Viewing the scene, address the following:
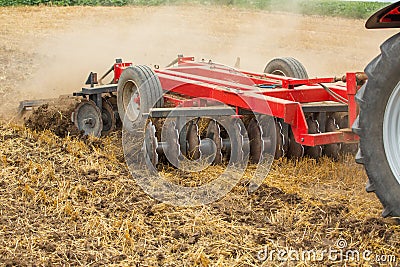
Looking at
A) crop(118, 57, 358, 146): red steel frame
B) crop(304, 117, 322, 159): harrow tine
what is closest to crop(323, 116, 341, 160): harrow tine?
crop(304, 117, 322, 159): harrow tine

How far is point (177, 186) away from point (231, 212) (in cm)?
82

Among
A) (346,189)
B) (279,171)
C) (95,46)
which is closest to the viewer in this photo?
(346,189)

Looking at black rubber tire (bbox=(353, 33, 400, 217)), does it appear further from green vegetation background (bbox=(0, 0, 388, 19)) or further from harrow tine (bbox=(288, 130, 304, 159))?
green vegetation background (bbox=(0, 0, 388, 19))

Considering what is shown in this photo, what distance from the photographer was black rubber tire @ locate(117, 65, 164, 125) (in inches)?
251

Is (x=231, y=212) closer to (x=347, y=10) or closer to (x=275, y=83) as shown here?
(x=275, y=83)

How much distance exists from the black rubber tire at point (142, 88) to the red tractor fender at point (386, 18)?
2826 mm

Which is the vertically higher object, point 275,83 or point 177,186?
point 275,83

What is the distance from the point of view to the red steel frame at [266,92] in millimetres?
4846

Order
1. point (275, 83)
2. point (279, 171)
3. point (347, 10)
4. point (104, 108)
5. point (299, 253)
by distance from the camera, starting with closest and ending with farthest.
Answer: point (299, 253) → point (279, 171) → point (275, 83) → point (104, 108) → point (347, 10)

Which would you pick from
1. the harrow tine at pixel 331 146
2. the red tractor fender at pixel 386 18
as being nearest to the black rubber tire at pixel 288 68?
the harrow tine at pixel 331 146

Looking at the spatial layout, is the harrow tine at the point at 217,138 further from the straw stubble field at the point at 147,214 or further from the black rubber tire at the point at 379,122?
the black rubber tire at the point at 379,122

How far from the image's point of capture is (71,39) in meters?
14.5

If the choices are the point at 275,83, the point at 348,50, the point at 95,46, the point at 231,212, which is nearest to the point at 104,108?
the point at 275,83

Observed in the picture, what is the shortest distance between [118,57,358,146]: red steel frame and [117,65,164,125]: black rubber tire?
0.14 meters
